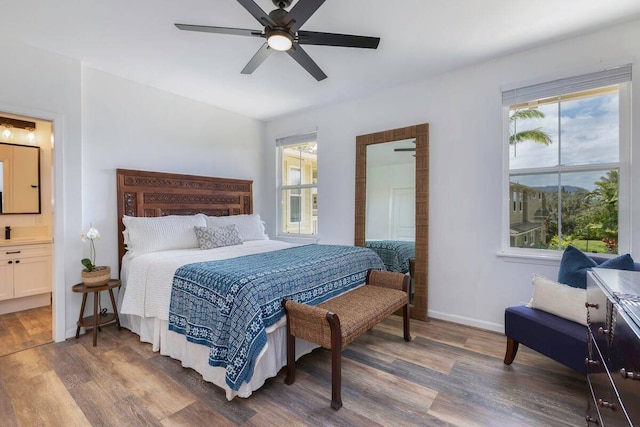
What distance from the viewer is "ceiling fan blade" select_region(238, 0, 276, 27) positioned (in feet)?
5.37

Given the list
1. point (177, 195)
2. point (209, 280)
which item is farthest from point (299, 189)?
point (209, 280)

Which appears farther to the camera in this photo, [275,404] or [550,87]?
[550,87]

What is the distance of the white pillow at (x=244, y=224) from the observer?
12.4 ft

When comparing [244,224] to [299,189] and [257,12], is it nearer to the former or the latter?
[299,189]

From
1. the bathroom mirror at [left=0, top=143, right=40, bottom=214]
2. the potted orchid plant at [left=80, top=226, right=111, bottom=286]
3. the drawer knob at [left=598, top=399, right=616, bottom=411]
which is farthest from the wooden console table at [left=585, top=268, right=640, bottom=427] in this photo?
the bathroom mirror at [left=0, top=143, right=40, bottom=214]

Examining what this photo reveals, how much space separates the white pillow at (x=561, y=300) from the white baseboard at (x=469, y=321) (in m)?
0.90

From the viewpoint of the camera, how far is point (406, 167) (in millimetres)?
3520

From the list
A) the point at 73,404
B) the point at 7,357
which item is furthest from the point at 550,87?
Answer: the point at 7,357

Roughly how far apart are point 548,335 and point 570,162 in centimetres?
165

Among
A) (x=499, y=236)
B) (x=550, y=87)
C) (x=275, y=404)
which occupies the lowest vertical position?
(x=275, y=404)

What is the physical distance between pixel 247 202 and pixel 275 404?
3.27 m

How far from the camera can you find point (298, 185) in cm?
473

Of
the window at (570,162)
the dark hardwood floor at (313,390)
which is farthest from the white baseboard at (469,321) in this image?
the window at (570,162)

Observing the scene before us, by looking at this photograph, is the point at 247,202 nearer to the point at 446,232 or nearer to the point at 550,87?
the point at 446,232
